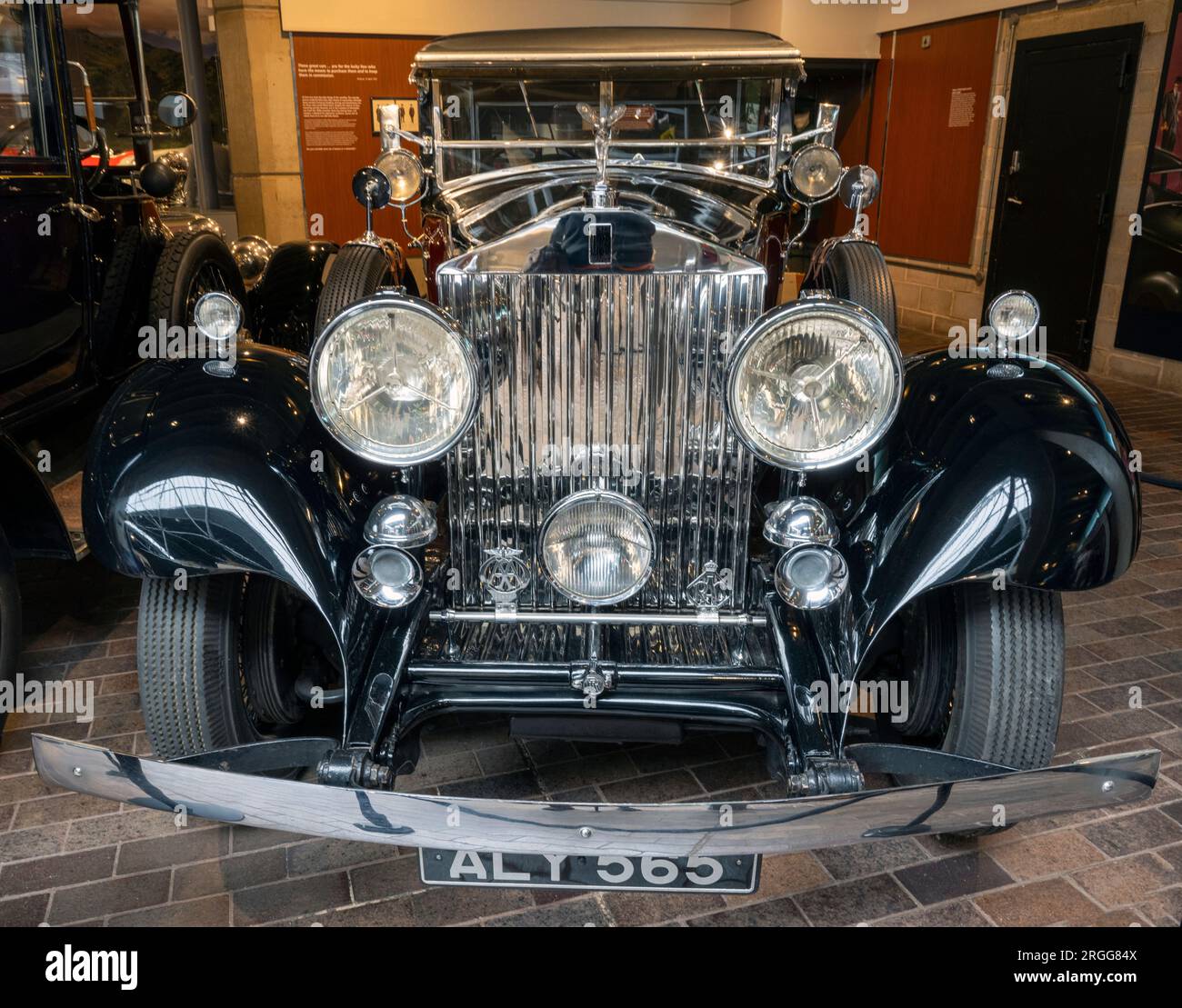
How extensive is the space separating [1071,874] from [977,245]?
277 inches

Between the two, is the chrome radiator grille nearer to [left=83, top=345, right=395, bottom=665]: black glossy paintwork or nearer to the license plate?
[left=83, top=345, right=395, bottom=665]: black glossy paintwork

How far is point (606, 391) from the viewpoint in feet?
6.68

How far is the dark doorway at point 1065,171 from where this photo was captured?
661 cm

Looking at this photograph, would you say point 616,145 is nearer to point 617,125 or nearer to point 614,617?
point 617,125

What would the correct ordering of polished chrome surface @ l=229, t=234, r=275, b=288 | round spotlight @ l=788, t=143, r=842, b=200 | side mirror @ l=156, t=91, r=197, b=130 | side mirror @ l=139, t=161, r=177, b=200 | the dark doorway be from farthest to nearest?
the dark doorway < polished chrome surface @ l=229, t=234, r=275, b=288 < side mirror @ l=139, t=161, r=177, b=200 < side mirror @ l=156, t=91, r=197, b=130 < round spotlight @ l=788, t=143, r=842, b=200

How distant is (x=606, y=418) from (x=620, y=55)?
5.24 feet

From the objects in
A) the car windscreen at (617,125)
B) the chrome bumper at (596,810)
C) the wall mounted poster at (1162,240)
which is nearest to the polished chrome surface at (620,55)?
the car windscreen at (617,125)

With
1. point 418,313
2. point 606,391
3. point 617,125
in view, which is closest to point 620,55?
point 617,125

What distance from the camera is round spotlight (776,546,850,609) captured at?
6.26 feet

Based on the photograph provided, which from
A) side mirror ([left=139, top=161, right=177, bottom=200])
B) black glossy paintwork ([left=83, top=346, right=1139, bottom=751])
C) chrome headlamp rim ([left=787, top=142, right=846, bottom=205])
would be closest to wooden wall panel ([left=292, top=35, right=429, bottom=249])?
side mirror ([left=139, top=161, right=177, bottom=200])

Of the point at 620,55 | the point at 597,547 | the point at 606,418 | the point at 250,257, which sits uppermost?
the point at 620,55

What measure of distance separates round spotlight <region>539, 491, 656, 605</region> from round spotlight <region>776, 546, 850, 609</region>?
0.95ft
